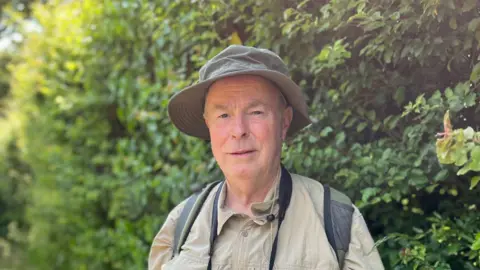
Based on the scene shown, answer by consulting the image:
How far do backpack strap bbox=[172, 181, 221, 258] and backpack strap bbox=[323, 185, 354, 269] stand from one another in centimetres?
51

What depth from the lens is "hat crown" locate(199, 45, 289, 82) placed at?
212 cm

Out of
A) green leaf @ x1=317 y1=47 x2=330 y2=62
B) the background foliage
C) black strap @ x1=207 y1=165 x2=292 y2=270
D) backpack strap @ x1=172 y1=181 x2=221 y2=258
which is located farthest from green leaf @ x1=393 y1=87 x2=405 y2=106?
backpack strap @ x1=172 y1=181 x2=221 y2=258

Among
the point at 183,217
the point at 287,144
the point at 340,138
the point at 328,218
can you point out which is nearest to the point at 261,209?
the point at 328,218

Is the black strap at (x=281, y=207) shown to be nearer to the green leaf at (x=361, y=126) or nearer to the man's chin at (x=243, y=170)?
the man's chin at (x=243, y=170)

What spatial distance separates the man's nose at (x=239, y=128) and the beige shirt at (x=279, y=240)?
0.26m

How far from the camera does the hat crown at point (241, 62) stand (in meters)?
2.12

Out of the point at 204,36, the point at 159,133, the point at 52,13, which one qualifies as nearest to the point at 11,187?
the point at 52,13

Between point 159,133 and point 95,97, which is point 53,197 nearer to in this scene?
point 95,97

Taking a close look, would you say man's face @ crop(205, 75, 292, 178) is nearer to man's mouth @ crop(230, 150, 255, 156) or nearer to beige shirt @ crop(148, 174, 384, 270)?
man's mouth @ crop(230, 150, 255, 156)

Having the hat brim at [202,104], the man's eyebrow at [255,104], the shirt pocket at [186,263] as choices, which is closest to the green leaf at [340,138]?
the hat brim at [202,104]

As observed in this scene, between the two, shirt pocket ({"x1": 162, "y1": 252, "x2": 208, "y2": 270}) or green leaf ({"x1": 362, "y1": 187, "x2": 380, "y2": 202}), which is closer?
shirt pocket ({"x1": 162, "y1": 252, "x2": 208, "y2": 270})

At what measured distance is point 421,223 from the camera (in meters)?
2.46

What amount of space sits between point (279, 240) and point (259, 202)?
0.17 m

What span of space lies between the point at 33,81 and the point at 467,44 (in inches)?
199
